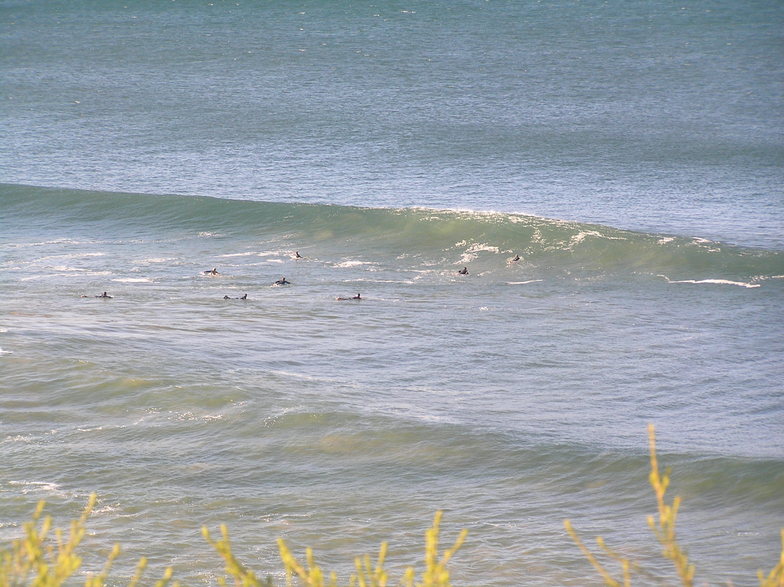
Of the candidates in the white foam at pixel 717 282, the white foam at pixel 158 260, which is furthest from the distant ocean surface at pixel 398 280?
the white foam at pixel 158 260

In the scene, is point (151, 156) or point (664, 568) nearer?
point (664, 568)

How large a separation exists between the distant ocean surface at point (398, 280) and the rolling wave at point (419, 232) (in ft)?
0.65

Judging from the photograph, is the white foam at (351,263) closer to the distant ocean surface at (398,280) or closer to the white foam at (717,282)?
the distant ocean surface at (398,280)

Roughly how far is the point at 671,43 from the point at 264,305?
6082cm

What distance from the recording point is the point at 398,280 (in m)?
38.2

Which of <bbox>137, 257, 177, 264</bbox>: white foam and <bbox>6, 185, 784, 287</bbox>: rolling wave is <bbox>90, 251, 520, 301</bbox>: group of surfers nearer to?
<bbox>6, 185, 784, 287</bbox>: rolling wave

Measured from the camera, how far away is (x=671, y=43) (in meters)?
84.9

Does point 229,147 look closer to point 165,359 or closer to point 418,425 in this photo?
point 165,359

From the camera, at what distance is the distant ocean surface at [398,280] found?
722 inches

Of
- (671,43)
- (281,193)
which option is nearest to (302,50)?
(671,43)

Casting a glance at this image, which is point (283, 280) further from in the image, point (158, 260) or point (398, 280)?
point (158, 260)

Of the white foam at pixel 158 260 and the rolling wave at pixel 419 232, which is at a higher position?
the rolling wave at pixel 419 232

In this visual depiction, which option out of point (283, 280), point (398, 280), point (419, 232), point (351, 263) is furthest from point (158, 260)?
point (419, 232)

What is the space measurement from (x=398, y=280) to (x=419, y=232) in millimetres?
6865
